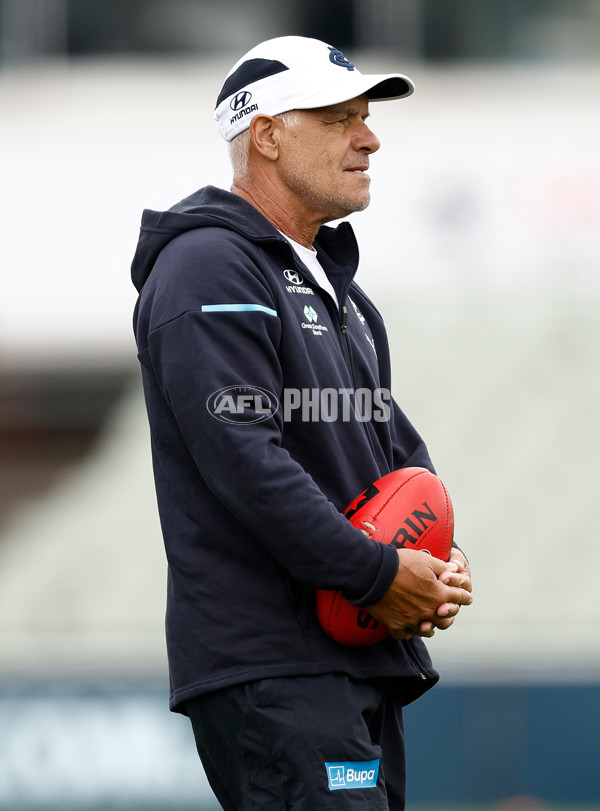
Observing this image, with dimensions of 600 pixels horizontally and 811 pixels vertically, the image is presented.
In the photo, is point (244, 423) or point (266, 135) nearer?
point (244, 423)

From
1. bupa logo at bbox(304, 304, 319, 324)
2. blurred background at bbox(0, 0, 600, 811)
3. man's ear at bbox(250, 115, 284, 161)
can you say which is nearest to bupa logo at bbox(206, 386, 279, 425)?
bupa logo at bbox(304, 304, 319, 324)

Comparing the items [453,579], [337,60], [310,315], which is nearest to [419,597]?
[453,579]

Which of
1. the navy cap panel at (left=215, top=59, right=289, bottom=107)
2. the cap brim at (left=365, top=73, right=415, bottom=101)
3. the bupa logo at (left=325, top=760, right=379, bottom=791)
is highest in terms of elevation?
the navy cap panel at (left=215, top=59, right=289, bottom=107)

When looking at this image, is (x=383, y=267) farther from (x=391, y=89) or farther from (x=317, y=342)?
(x=317, y=342)

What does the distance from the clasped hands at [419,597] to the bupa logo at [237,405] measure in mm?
344

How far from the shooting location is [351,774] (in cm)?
223

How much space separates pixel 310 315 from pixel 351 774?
0.83 metres

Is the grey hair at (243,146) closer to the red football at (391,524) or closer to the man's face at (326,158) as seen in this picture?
the man's face at (326,158)

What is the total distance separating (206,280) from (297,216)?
38 centimetres

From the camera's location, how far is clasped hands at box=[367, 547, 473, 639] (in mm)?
2236

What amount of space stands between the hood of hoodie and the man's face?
0.12 metres

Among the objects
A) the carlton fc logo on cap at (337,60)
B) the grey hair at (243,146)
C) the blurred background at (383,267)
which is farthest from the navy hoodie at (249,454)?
the blurred background at (383,267)

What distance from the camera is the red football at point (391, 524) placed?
2303mm

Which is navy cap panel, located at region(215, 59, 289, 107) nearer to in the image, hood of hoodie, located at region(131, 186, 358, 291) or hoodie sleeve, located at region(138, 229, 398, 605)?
hood of hoodie, located at region(131, 186, 358, 291)
